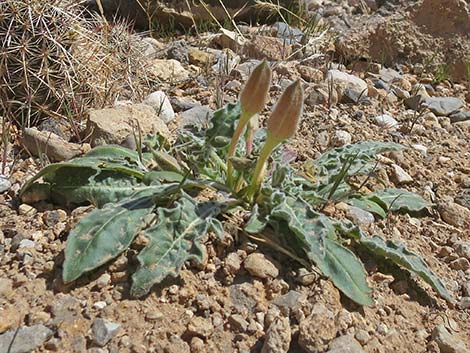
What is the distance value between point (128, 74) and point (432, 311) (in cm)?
229

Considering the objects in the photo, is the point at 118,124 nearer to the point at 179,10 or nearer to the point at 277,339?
the point at 277,339

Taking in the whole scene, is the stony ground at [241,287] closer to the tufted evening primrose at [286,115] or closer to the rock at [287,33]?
the tufted evening primrose at [286,115]

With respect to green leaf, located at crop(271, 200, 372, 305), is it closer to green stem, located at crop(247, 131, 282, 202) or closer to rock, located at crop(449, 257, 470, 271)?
green stem, located at crop(247, 131, 282, 202)

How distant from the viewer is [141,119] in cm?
341

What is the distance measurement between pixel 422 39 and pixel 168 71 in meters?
2.11

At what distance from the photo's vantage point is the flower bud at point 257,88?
2.65m

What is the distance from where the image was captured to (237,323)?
237 centimetres

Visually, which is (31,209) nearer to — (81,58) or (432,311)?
(81,58)

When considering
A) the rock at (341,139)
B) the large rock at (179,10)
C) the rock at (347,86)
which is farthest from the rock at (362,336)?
the large rock at (179,10)

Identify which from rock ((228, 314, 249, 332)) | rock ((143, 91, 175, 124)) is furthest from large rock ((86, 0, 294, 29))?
rock ((228, 314, 249, 332))

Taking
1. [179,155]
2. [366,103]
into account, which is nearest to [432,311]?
[179,155]

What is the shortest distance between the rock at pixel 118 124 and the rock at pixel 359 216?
0.95 m

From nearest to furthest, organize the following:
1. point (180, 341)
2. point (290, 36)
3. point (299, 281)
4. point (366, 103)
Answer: point (180, 341) < point (299, 281) < point (366, 103) < point (290, 36)

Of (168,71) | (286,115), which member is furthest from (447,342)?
(168,71)
